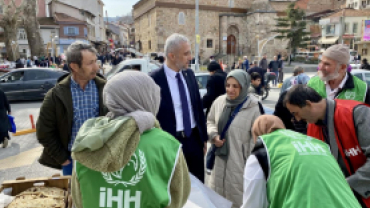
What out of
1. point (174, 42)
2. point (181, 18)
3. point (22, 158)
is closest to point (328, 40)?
point (181, 18)

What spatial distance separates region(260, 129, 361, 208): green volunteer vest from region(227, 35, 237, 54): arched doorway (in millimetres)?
43974

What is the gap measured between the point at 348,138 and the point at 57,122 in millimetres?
2509

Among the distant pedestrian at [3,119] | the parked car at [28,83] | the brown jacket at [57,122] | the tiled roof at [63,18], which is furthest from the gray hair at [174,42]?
the tiled roof at [63,18]

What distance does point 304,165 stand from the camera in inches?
59.9

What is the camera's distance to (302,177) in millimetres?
1504

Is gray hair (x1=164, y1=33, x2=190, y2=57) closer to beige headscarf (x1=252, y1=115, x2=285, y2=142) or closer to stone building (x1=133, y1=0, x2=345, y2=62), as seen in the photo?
beige headscarf (x1=252, y1=115, x2=285, y2=142)

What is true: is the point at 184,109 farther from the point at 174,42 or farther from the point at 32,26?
the point at 32,26

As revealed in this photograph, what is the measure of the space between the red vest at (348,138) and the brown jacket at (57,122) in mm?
2298

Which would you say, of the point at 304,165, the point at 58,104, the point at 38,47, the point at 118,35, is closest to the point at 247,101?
the point at 304,165

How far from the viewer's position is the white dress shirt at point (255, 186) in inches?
65.3

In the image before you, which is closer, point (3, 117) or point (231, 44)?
point (3, 117)

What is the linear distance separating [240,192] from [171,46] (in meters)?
1.79

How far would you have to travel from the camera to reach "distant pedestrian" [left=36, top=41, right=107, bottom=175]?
265cm

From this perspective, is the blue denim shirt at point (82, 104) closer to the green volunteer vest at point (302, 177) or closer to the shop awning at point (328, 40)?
the green volunteer vest at point (302, 177)
